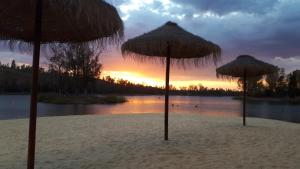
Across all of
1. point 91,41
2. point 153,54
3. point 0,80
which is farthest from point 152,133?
point 0,80

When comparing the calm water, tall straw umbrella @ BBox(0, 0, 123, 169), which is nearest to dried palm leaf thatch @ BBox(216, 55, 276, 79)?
tall straw umbrella @ BBox(0, 0, 123, 169)

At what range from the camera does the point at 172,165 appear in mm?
5867

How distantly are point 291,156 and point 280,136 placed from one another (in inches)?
124

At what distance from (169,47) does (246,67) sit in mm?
4397

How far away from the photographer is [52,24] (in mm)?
5480

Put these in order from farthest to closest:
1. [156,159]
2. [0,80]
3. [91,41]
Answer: [0,80]
[156,159]
[91,41]

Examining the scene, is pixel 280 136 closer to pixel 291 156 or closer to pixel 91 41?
pixel 291 156

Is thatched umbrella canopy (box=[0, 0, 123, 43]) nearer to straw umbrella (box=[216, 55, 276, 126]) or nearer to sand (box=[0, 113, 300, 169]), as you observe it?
sand (box=[0, 113, 300, 169])

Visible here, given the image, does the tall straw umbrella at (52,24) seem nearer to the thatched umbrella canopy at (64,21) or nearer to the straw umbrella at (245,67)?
the thatched umbrella canopy at (64,21)

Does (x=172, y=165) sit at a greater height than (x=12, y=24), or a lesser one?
lesser

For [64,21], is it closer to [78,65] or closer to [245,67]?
[245,67]

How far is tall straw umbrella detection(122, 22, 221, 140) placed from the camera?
25.2 feet

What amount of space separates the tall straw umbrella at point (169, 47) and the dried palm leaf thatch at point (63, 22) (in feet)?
6.97

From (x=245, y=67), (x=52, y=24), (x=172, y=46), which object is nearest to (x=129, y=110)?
(x=245, y=67)
